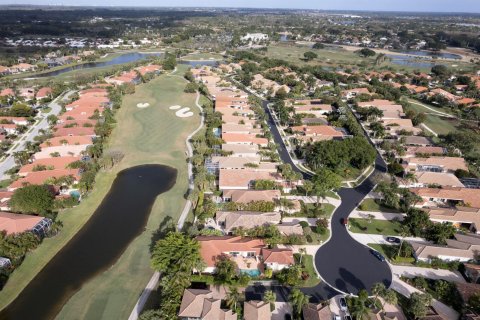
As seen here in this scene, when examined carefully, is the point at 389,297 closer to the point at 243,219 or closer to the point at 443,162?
the point at 243,219

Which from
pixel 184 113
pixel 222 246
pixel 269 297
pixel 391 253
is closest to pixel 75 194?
pixel 222 246

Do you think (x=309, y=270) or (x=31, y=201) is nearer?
(x=309, y=270)

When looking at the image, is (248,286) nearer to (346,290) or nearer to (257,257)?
(257,257)

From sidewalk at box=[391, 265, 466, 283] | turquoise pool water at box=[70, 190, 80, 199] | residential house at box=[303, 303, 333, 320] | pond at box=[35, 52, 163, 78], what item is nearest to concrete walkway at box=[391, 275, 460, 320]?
sidewalk at box=[391, 265, 466, 283]

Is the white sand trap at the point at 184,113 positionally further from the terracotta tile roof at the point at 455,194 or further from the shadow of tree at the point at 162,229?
the terracotta tile roof at the point at 455,194

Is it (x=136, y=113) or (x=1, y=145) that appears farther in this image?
(x=136, y=113)

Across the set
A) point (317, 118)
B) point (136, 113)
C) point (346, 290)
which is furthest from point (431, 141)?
point (136, 113)
